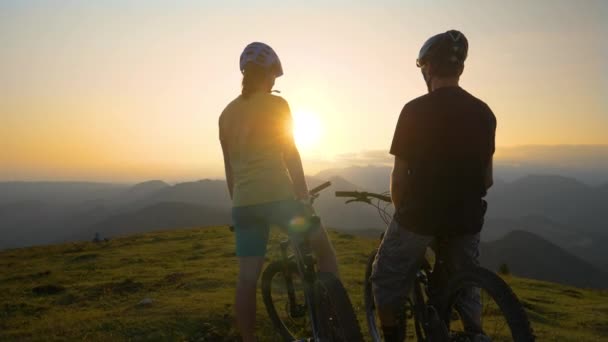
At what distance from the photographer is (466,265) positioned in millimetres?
4090

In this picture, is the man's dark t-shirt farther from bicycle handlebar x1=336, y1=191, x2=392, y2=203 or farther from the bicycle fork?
the bicycle fork

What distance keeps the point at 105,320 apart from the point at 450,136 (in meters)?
9.25

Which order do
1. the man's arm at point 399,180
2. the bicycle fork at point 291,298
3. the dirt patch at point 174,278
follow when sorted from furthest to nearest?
the dirt patch at point 174,278 < the bicycle fork at point 291,298 < the man's arm at point 399,180

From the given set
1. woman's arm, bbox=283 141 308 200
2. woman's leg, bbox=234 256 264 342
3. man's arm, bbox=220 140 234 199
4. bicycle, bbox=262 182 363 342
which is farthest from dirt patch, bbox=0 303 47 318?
woman's arm, bbox=283 141 308 200

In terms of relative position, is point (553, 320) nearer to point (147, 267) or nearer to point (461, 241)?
point (461, 241)

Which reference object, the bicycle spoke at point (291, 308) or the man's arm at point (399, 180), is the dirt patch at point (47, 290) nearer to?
the bicycle spoke at point (291, 308)

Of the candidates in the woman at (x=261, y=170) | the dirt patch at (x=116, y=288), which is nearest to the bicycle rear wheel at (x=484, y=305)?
the woman at (x=261, y=170)

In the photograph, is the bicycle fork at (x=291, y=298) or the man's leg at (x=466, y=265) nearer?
the man's leg at (x=466, y=265)

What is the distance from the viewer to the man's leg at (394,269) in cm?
440

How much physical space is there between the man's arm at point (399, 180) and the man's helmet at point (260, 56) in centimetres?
173

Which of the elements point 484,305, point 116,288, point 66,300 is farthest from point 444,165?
point 116,288

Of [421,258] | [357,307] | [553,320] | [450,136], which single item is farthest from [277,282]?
[553,320]

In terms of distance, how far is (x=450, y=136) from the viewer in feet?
13.2

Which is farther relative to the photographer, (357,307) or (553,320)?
(553,320)
